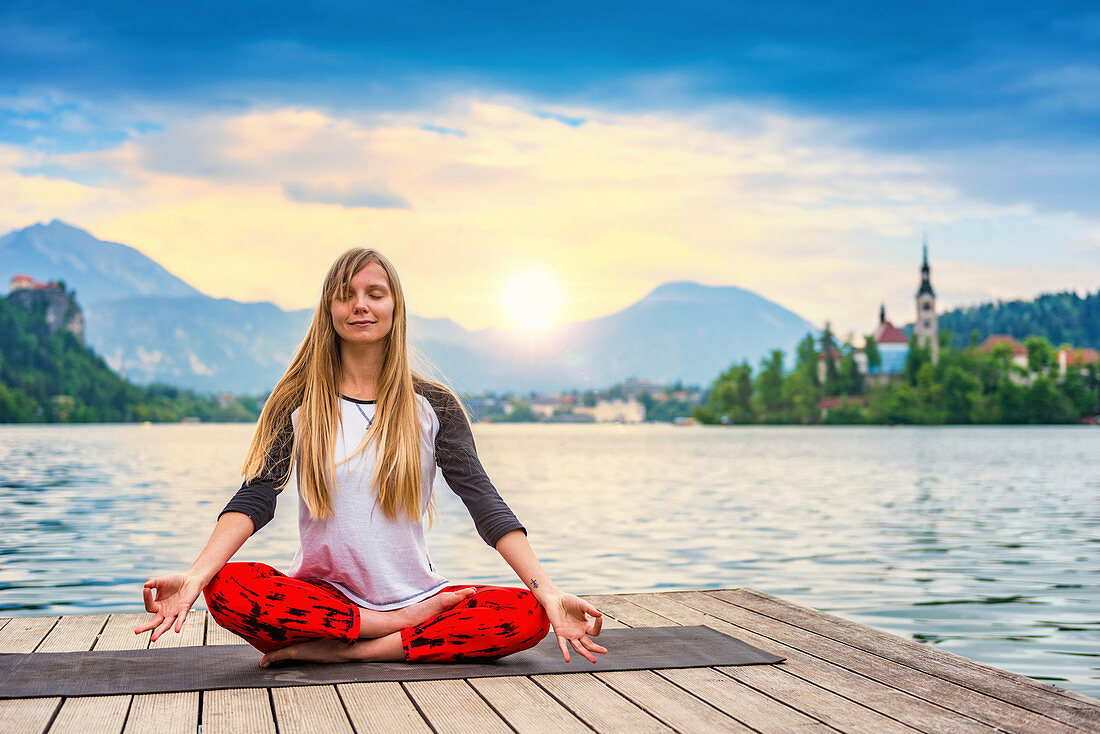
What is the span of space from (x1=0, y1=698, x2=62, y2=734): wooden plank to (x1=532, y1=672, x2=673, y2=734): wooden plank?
1605mm

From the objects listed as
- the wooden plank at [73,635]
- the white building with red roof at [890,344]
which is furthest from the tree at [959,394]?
the wooden plank at [73,635]

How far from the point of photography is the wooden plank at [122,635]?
457 centimetres

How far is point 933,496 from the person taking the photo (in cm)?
2384

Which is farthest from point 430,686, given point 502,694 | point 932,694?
point 932,694

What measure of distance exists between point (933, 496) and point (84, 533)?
17666mm

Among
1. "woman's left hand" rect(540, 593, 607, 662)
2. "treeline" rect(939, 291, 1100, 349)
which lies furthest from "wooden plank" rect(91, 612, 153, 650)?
"treeline" rect(939, 291, 1100, 349)

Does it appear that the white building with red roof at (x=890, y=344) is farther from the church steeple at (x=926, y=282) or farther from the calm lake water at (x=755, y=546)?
the calm lake water at (x=755, y=546)

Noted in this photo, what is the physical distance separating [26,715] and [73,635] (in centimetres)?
163

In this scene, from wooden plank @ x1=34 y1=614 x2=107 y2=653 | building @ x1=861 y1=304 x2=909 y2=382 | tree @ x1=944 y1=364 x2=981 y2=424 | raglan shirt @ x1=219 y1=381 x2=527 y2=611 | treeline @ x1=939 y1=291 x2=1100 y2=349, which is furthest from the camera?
treeline @ x1=939 y1=291 x2=1100 y2=349

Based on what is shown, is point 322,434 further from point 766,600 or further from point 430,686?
point 766,600

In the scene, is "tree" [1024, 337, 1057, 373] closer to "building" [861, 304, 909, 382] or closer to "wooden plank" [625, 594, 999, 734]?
"building" [861, 304, 909, 382]

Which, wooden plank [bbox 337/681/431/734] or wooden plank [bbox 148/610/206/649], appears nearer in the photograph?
wooden plank [bbox 337/681/431/734]

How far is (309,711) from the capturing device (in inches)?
132

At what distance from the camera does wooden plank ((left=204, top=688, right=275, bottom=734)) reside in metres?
3.16
